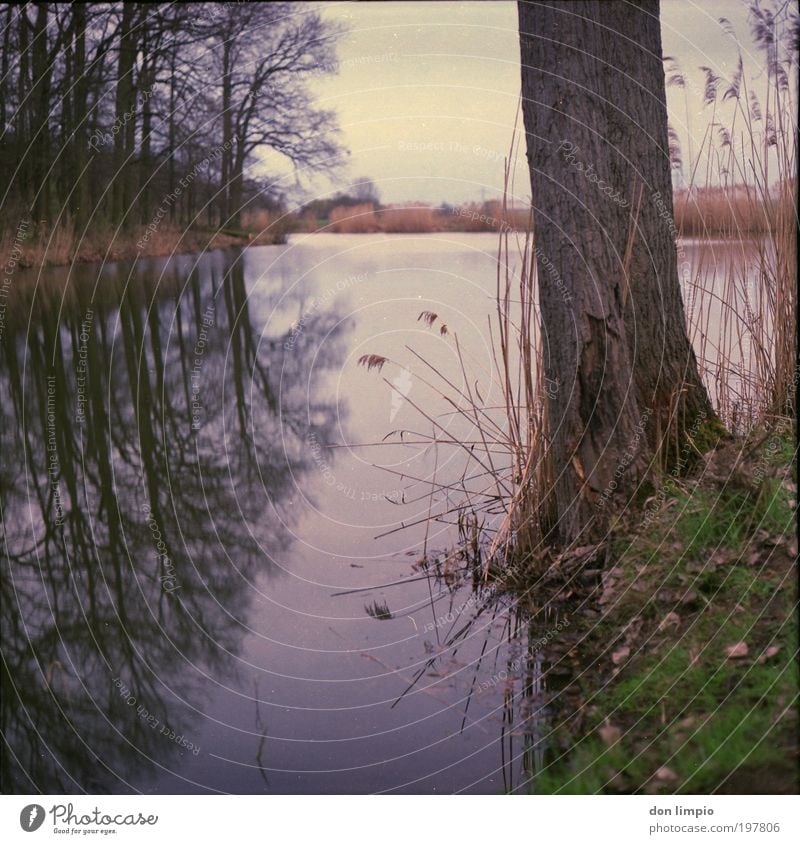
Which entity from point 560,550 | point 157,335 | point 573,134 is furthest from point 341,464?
point 157,335

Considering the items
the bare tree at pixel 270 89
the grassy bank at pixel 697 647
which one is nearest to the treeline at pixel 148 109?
the bare tree at pixel 270 89

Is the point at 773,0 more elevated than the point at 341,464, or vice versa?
the point at 773,0

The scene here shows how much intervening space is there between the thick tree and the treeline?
148 centimetres

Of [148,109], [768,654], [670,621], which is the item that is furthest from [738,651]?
[148,109]

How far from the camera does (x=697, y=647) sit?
3.18 meters

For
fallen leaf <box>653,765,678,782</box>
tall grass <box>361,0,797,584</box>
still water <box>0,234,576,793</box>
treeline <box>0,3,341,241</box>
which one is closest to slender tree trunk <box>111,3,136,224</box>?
treeline <box>0,3,341,241</box>

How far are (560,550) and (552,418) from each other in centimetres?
61

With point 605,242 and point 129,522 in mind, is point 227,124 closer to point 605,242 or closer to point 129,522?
point 129,522

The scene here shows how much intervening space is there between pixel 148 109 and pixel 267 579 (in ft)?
20.0

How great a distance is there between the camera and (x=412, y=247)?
6.68m

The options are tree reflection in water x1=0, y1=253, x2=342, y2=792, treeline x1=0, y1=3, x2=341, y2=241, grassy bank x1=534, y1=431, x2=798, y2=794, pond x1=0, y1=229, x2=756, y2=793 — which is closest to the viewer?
grassy bank x1=534, y1=431, x2=798, y2=794

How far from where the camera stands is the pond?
331cm

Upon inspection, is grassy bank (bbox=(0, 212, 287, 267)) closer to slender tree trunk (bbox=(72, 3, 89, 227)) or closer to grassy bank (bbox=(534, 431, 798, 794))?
slender tree trunk (bbox=(72, 3, 89, 227))

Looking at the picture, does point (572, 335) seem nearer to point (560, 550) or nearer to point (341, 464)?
point (560, 550)
